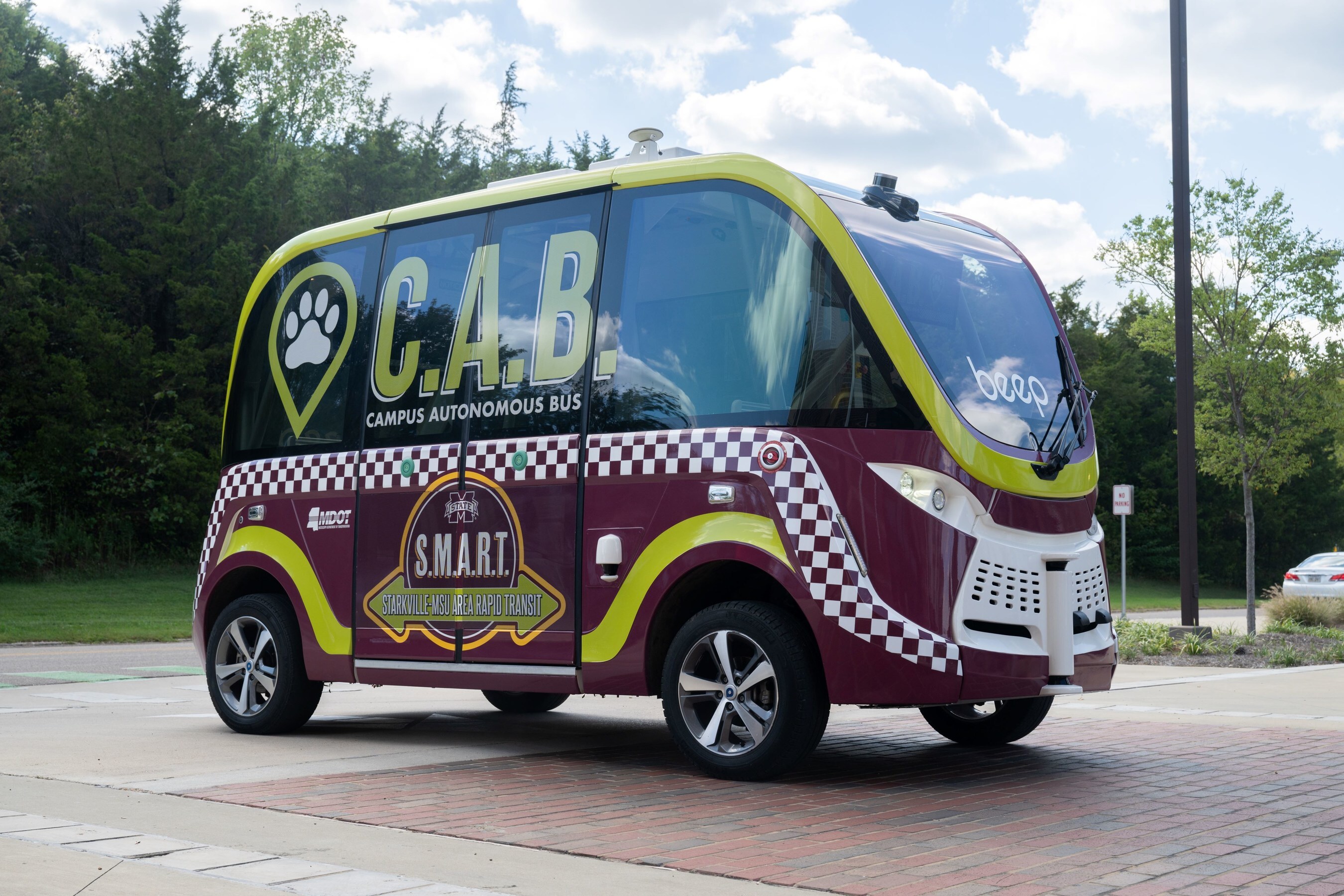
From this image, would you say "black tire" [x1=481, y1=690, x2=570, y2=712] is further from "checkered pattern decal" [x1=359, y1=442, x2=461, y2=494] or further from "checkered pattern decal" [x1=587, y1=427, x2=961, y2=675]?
"checkered pattern decal" [x1=587, y1=427, x2=961, y2=675]

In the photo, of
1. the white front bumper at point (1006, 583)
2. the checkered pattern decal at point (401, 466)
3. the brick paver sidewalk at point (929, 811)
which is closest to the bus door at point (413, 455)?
the checkered pattern decal at point (401, 466)

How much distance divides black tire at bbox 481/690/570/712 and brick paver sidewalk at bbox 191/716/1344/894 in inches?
88.0

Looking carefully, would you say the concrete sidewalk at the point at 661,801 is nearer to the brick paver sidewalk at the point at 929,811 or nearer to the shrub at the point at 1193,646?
the brick paver sidewalk at the point at 929,811

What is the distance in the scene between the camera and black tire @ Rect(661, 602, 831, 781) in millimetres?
6859

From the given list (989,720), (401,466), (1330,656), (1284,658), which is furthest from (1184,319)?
(401,466)

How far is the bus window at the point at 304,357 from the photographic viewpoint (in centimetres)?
948

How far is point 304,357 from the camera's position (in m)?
Answer: 9.80

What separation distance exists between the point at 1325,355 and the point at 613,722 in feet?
69.4

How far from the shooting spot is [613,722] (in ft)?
34.2

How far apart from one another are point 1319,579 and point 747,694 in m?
27.5

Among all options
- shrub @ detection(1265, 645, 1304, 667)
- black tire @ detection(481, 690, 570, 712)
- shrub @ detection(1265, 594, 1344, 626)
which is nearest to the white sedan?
shrub @ detection(1265, 594, 1344, 626)

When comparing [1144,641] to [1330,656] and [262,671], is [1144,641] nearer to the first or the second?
[1330,656]

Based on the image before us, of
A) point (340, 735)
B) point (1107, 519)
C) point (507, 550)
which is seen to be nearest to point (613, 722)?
point (340, 735)

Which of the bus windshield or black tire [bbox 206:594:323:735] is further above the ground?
the bus windshield
